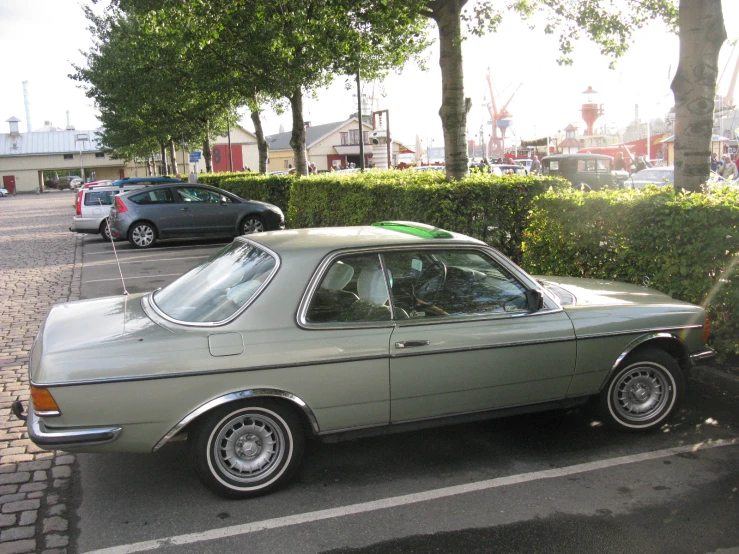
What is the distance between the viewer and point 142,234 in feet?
57.1

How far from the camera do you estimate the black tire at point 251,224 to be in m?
18.0

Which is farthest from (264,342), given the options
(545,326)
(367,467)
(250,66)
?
(250,66)

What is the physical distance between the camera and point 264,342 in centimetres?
390

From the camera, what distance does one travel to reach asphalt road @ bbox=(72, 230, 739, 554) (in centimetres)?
355

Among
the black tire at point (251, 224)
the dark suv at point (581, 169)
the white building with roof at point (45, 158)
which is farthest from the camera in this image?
the white building with roof at point (45, 158)

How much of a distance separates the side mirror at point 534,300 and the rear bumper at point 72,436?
2613mm

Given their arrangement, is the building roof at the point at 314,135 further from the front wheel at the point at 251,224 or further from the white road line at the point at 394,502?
the white road line at the point at 394,502

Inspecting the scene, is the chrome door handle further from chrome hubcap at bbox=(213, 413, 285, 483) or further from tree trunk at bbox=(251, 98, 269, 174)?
tree trunk at bbox=(251, 98, 269, 174)

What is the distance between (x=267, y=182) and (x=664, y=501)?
707 inches

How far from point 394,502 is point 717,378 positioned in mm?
3453

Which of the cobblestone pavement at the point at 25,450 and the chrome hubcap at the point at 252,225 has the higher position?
the chrome hubcap at the point at 252,225

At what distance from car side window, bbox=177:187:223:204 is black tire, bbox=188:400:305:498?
47.5 ft

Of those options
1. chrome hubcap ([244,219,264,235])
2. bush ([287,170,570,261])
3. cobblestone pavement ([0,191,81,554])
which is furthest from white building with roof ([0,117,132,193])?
bush ([287,170,570,261])

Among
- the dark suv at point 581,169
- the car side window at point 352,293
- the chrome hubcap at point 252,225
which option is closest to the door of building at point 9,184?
the dark suv at point 581,169
